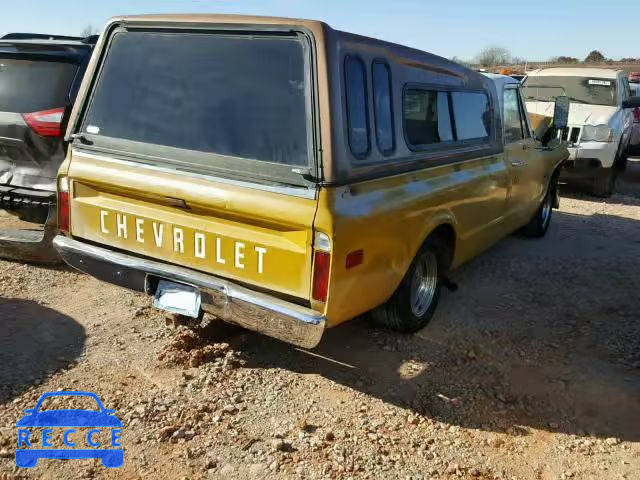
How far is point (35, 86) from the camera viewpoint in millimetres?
4984

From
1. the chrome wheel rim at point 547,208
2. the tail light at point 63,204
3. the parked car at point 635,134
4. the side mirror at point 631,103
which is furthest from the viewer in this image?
the parked car at point 635,134

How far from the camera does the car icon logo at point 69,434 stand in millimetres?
2842

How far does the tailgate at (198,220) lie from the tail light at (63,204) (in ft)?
0.18

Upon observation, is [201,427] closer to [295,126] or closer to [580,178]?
[295,126]

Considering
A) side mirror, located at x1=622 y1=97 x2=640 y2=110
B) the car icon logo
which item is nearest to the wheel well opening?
the car icon logo

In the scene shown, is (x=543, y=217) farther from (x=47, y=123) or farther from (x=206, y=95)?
(x=47, y=123)

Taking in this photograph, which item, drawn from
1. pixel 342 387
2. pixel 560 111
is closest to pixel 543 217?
pixel 560 111

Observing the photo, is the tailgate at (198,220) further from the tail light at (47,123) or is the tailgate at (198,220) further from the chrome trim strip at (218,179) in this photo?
the tail light at (47,123)

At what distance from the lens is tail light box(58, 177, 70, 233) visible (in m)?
3.72

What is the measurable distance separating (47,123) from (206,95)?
7.24 feet

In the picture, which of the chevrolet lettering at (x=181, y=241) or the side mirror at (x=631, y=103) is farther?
the side mirror at (x=631, y=103)

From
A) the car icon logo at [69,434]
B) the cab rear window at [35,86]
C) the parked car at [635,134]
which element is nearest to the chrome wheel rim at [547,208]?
the cab rear window at [35,86]

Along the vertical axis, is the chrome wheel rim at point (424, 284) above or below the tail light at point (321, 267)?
below

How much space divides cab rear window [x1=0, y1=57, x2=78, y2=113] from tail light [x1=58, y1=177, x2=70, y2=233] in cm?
151
